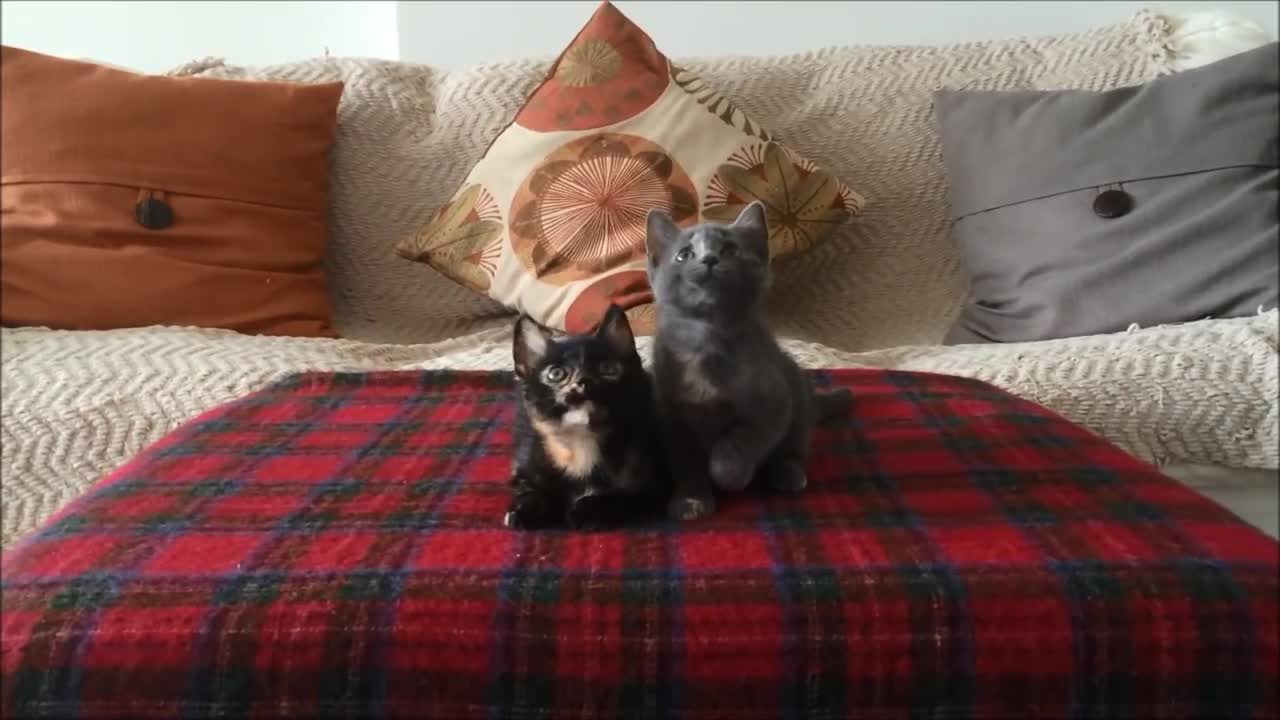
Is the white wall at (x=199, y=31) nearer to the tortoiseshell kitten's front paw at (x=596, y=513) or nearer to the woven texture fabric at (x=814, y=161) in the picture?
the woven texture fabric at (x=814, y=161)

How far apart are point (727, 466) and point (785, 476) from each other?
0.21ft

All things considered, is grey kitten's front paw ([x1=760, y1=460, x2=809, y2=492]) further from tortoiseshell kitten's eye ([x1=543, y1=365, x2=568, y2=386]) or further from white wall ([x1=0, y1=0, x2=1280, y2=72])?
white wall ([x1=0, y1=0, x2=1280, y2=72])

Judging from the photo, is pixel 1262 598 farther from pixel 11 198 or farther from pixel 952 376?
pixel 11 198

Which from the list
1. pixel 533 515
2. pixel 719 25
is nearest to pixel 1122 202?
pixel 719 25

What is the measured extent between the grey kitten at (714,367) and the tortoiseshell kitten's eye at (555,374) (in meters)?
0.08

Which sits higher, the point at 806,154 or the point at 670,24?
the point at 670,24

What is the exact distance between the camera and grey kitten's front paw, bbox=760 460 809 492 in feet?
2.24

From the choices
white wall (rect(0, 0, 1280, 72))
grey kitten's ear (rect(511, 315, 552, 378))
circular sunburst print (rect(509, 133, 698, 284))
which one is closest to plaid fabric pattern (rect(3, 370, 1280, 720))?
grey kitten's ear (rect(511, 315, 552, 378))

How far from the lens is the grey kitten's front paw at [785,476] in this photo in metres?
0.68

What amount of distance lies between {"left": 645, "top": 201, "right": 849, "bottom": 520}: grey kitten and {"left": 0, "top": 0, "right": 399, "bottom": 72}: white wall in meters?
0.46

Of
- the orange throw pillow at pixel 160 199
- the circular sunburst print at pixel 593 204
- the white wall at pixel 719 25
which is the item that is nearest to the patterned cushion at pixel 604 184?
the circular sunburst print at pixel 593 204

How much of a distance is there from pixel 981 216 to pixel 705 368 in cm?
74

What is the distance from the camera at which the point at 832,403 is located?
2.82ft

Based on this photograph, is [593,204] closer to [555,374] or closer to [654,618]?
[555,374]
